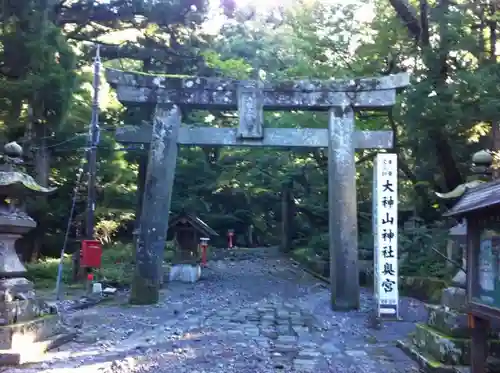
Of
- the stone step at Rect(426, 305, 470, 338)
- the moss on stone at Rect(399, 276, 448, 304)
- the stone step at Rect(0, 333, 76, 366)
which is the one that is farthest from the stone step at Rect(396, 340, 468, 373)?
the stone step at Rect(0, 333, 76, 366)

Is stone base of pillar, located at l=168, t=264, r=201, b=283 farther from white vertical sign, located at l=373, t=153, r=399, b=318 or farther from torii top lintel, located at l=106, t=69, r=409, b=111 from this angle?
white vertical sign, located at l=373, t=153, r=399, b=318

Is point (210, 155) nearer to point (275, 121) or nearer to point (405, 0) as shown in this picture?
point (275, 121)

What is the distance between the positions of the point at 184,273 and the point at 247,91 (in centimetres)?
724

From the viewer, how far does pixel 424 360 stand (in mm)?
6531

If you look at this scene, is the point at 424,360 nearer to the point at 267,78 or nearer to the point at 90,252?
the point at 90,252

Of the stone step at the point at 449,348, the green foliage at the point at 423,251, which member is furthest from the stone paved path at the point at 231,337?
the green foliage at the point at 423,251

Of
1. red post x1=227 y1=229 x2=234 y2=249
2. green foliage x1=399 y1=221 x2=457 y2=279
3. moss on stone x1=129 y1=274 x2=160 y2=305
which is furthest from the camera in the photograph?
red post x1=227 y1=229 x2=234 y2=249

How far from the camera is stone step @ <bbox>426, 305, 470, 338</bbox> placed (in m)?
6.17

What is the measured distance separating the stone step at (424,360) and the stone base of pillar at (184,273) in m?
9.93

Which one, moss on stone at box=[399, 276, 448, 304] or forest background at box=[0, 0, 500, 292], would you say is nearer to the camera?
moss on stone at box=[399, 276, 448, 304]

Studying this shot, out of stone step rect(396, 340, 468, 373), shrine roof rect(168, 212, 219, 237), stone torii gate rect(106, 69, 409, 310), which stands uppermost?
stone torii gate rect(106, 69, 409, 310)

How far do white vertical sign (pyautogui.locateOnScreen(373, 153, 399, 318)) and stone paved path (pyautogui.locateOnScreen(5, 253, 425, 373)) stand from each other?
0.53 m

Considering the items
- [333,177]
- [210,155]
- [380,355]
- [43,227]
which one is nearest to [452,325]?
[380,355]

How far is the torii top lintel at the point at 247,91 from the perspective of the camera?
12.2 m
